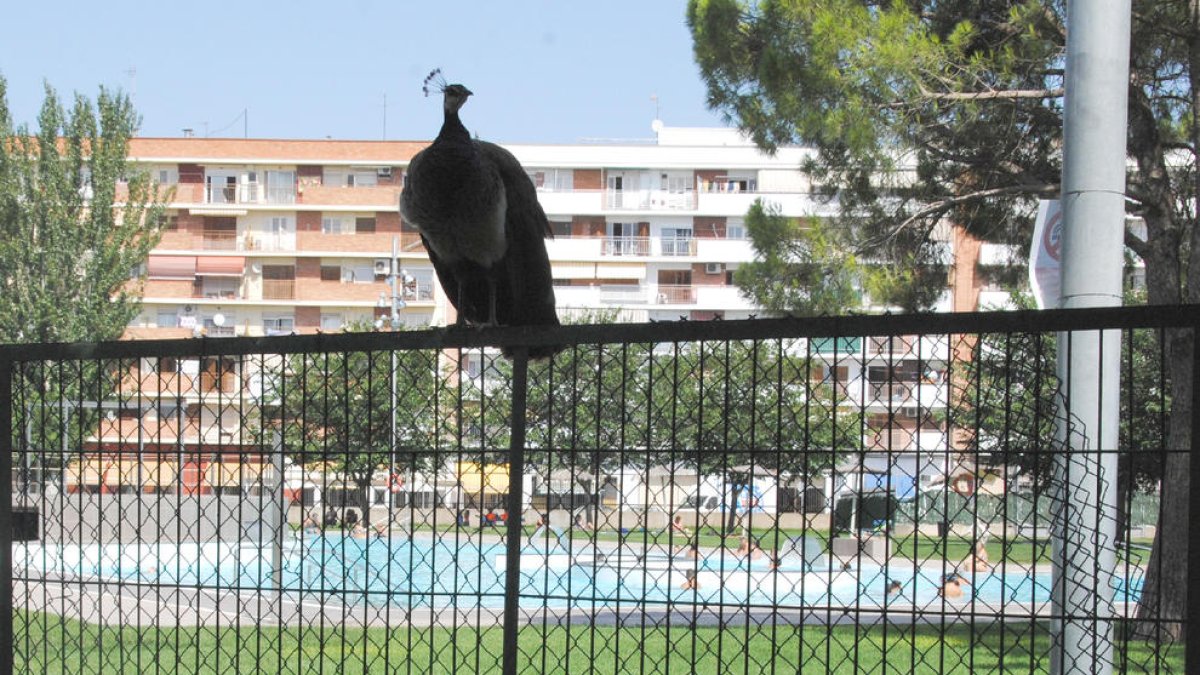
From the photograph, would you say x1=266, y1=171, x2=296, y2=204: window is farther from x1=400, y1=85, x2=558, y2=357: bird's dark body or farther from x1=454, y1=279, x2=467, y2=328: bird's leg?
x1=400, y1=85, x2=558, y2=357: bird's dark body

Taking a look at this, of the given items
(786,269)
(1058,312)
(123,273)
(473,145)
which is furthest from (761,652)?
(123,273)

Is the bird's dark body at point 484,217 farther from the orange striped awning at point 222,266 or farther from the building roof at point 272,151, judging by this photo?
the orange striped awning at point 222,266

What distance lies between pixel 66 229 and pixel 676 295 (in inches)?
780

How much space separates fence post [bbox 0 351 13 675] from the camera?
3840mm

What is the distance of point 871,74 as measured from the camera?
28.8 ft

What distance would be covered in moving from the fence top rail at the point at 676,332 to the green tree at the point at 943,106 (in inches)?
242

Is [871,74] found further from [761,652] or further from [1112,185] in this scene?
[1112,185]

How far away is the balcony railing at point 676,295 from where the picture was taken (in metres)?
42.1

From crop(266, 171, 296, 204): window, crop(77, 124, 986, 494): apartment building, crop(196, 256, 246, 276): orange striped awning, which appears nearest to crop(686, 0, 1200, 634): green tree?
crop(77, 124, 986, 494): apartment building

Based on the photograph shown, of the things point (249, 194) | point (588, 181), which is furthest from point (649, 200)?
point (249, 194)

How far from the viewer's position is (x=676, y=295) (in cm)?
4241

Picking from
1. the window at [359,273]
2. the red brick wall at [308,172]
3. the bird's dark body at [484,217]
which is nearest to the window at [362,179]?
the red brick wall at [308,172]

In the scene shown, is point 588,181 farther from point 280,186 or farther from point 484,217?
point 484,217

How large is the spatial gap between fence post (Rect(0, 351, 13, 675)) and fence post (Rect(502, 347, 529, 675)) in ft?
5.70
